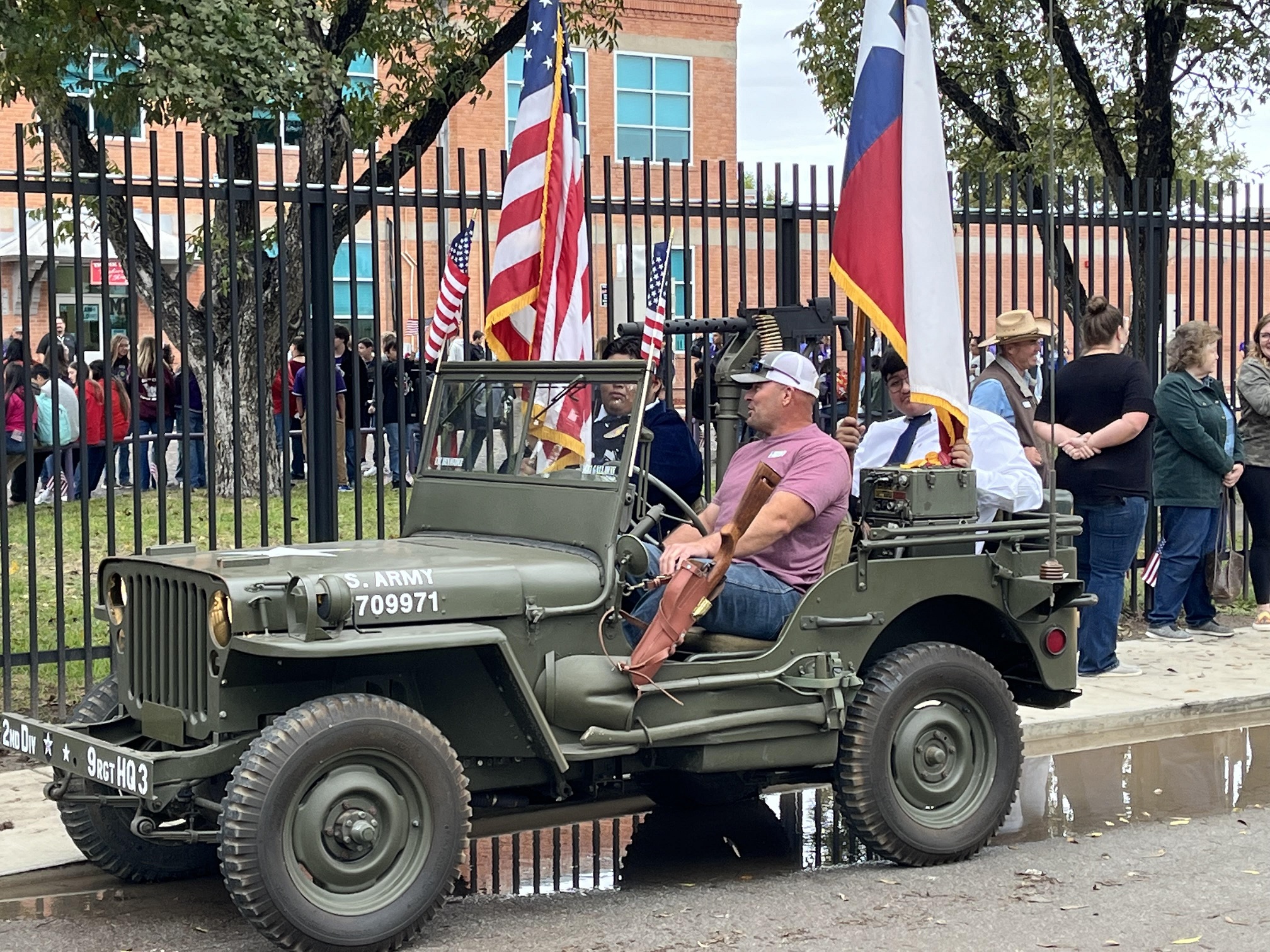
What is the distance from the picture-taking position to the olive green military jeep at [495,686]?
4.95m

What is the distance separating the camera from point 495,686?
5414mm

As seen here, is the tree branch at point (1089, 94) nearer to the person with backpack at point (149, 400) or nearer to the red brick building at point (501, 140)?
the red brick building at point (501, 140)

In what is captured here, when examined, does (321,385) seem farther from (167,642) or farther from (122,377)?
(122,377)

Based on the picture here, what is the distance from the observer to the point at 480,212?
8.88m

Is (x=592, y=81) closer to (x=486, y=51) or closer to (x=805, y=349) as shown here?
(x=486, y=51)

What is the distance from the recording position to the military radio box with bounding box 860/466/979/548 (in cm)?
625

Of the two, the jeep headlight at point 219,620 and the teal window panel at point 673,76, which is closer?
the jeep headlight at point 219,620

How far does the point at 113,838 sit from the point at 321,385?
3.22 meters

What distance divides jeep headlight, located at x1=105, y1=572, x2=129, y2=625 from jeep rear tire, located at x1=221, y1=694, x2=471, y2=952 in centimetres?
108

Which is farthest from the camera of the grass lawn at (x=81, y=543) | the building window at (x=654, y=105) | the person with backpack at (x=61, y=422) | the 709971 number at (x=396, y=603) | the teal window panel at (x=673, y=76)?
the teal window panel at (x=673, y=76)

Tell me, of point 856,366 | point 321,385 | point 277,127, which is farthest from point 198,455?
point 856,366

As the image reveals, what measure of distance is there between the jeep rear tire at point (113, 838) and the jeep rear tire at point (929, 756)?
93.6 inches

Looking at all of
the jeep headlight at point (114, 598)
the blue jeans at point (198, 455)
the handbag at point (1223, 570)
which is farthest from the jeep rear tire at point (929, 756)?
the blue jeans at point (198, 455)

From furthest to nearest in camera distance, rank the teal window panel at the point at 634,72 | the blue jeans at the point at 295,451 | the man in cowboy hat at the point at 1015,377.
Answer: the teal window panel at the point at 634,72
the blue jeans at the point at 295,451
the man in cowboy hat at the point at 1015,377
